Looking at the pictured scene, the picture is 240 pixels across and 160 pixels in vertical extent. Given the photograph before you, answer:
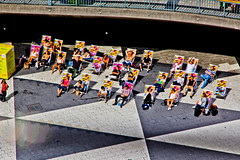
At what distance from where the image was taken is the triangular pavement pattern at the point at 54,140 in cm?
2019

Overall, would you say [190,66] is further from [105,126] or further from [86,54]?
[105,126]

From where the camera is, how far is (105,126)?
71.5 ft

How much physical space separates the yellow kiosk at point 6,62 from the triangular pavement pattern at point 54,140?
152 inches

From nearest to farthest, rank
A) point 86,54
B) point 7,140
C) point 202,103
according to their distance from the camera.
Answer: point 7,140, point 202,103, point 86,54

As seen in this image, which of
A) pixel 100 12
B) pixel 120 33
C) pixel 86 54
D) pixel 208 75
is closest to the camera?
pixel 100 12

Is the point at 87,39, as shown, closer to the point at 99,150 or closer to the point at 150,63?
the point at 150,63

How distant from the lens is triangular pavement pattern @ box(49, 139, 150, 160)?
65.6 feet

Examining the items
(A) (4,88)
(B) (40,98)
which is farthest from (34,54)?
(A) (4,88)

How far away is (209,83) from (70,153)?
8.87 m

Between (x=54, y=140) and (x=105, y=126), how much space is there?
248cm

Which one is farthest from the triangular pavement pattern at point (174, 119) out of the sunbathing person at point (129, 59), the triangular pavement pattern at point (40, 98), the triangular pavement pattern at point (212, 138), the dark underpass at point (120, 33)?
the dark underpass at point (120, 33)

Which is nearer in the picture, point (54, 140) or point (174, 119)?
point (54, 140)

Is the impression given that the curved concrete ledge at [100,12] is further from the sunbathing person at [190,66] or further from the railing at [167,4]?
the sunbathing person at [190,66]

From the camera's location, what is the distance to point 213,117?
22.4 meters
